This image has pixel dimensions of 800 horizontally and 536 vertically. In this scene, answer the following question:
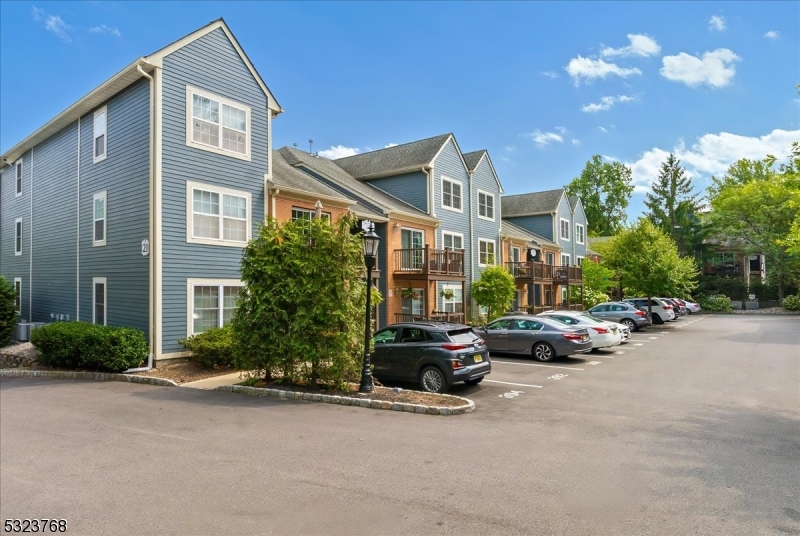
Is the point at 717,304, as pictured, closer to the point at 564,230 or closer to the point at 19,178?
the point at 564,230

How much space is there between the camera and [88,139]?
17531 millimetres

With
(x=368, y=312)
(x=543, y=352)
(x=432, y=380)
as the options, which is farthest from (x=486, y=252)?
(x=368, y=312)

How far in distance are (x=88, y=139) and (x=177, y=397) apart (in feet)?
39.7

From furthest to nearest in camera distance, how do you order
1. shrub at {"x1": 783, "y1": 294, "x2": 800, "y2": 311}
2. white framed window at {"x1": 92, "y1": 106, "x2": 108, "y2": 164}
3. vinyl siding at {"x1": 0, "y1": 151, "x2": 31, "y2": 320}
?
shrub at {"x1": 783, "y1": 294, "x2": 800, "y2": 311} < vinyl siding at {"x1": 0, "y1": 151, "x2": 31, "y2": 320} < white framed window at {"x1": 92, "y1": 106, "x2": 108, "y2": 164}

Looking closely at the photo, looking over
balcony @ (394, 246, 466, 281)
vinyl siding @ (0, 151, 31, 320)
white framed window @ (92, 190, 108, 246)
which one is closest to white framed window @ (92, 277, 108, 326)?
white framed window @ (92, 190, 108, 246)

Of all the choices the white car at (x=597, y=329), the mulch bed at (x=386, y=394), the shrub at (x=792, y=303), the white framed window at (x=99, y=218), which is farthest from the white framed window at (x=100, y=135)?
the shrub at (x=792, y=303)

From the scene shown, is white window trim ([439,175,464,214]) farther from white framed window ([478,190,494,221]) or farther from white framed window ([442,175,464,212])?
white framed window ([478,190,494,221])

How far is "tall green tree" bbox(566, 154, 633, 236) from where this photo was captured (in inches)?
2549

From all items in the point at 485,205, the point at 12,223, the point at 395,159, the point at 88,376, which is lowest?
the point at 88,376

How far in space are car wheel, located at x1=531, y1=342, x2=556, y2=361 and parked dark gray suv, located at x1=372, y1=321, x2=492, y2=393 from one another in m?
5.07

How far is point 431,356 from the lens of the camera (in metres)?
10.9

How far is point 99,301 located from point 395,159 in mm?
16253

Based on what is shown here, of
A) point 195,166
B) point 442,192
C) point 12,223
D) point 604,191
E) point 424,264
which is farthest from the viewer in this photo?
point 604,191

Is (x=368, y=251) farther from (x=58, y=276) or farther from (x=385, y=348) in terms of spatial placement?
(x=58, y=276)
